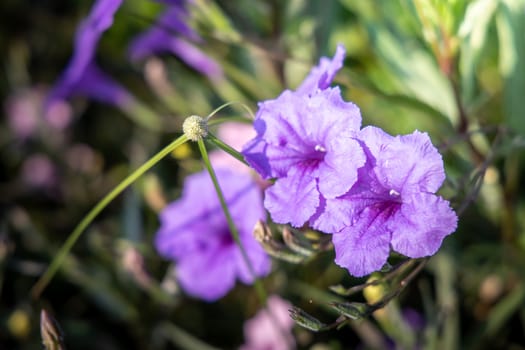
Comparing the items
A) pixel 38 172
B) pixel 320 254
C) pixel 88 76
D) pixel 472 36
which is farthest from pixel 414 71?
pixel 38 172

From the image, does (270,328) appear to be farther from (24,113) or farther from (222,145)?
(24,113)

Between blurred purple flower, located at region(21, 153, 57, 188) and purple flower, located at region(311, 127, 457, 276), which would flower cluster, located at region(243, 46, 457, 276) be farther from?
blurred purple flower, located at region(21, 153, 57, 188)

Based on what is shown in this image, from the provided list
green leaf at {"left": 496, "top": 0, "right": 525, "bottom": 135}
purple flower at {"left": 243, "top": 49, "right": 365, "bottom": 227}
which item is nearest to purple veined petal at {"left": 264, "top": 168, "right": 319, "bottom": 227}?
purple flower at {"left": 243, "top": 49, "right": 365, "bottom": 227}

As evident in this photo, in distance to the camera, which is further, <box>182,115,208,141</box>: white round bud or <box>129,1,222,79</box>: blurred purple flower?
<box>129,1,222,79</box>: blurred purple flower

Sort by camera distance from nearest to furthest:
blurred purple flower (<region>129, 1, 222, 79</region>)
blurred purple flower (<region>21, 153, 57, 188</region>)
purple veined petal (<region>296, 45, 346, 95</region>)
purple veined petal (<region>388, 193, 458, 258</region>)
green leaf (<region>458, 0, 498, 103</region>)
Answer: purple veined petal (<region>388, 193, 458, 258</region>) < purple veined petal (<region>296, 45, 346, 95</region>) < green leaf (<region>458, 0, 498, 103</region>) < blurred purple flower (<region>129, 1, 222, 79</region>) < blurred purple flower (<region>21, 153, 57, 188</region>)

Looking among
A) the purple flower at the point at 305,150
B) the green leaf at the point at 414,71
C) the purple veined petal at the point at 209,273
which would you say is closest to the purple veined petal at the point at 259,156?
the purple flower at the point at 305,150

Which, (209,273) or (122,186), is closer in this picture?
(122,186)

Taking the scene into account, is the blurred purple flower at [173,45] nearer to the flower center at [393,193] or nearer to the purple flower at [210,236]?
the purple flower at [210,236]

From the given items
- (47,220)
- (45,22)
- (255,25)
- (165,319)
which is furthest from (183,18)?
(45,22)
